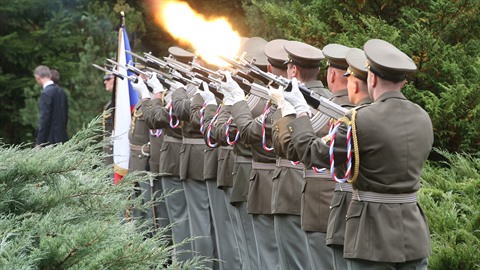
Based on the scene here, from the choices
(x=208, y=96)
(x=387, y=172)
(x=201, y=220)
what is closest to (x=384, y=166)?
(x=387, y=172)

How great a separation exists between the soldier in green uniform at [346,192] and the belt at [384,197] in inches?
13.0

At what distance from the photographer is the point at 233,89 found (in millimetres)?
7520

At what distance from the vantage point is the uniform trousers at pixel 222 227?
8938 millimetres

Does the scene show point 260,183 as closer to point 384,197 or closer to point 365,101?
point 365,101

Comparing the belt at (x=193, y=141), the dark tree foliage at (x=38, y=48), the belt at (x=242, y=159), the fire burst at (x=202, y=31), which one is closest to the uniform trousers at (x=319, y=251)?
the belt at (x=242, y=159)

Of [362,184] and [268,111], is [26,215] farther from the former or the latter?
[268,111]

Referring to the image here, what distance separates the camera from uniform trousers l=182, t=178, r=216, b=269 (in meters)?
9.38

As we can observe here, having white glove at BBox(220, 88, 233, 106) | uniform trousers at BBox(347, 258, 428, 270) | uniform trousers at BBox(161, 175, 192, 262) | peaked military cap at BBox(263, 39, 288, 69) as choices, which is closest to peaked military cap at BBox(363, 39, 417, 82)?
uniform trousers at BBox(347, 258, 428, 270)

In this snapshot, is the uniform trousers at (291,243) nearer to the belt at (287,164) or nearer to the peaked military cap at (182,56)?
the belt at (287,164)

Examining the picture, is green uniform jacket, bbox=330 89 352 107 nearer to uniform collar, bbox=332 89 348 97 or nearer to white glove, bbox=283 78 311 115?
→ uniform collar, bbox=332 89 348 97

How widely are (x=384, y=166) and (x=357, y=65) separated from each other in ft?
2.18

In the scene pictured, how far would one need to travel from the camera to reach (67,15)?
59.7 feet

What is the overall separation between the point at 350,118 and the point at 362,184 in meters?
0.35

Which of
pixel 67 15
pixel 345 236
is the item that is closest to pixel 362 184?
pixel 345 236
